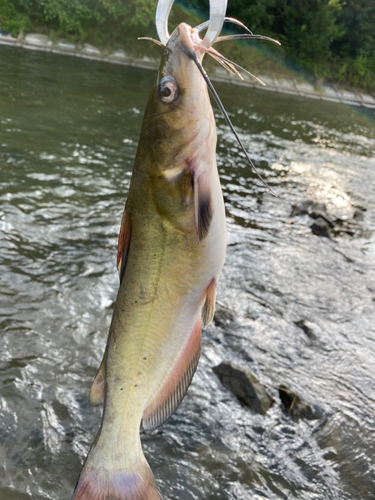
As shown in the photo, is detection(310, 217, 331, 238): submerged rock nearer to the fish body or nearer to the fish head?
the fish body

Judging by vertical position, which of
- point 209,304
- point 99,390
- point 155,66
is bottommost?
point 99,390

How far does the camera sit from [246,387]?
13.4 feet

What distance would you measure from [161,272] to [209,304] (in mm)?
247

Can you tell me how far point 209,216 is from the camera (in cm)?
172

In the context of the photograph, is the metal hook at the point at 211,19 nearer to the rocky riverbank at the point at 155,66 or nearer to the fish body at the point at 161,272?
the fish body at the point at 161,272

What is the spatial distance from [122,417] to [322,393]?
9.62 ft

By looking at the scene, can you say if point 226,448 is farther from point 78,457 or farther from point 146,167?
point 146,167

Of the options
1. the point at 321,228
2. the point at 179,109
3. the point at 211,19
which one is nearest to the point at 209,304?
the point at 179,109

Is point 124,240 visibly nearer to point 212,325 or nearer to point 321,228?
point 212,325

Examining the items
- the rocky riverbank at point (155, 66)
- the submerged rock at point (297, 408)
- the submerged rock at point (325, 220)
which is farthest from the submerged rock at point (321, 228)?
the rocky riverbank at point (155, 66)

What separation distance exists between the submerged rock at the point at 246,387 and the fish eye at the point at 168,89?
3.04m

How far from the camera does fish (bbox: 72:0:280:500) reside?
166 cm

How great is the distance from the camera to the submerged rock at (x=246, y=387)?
13.2ft

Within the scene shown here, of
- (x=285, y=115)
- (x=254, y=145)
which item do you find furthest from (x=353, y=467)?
(x=285, y=115)
